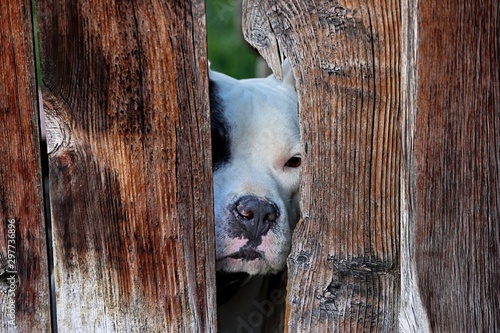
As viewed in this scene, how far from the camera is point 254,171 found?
2760 mm

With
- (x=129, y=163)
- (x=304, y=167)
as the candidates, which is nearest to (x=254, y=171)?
(x=304, y=167)

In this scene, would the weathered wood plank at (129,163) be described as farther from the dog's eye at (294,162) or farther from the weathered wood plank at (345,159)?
the dog's eye at (294,162)

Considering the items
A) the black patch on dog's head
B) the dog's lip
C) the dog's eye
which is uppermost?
the black patch on dog's head

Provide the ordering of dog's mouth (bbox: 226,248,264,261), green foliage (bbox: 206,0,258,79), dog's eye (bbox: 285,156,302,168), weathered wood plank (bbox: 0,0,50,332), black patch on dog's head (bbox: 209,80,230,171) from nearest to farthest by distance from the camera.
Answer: weathered wood plank (bbox: 0,0,50,332) → dog's mouth (bbox: 226,248,264,261) → black patch on dog's head (bbox: 209,80,230,171) → dog's eye (bbox: 285,156,302,168) → green foliage (bbox: 206,0,258,79)

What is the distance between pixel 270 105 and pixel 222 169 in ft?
1.23

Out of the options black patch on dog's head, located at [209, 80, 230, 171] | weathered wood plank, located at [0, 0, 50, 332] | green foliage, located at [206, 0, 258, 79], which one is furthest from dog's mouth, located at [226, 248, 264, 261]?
green foliage, located at [206, 0, 258, 79]

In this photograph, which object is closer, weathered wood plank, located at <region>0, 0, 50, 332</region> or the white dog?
weathered wood plank, located at <region>0, 0, 50, 332</region>

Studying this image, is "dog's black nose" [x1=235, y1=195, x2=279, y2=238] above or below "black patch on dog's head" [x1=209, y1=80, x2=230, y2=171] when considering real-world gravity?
below

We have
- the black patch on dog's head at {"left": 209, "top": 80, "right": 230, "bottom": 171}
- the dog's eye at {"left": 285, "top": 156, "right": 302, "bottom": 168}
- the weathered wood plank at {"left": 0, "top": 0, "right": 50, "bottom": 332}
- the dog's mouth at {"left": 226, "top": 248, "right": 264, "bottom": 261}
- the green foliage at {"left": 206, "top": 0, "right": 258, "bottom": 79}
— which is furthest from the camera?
the green foliage at {"left": 206, "top": 0, "right": 258, "bottom": 79}

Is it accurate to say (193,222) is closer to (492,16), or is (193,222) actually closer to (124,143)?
(124,143)

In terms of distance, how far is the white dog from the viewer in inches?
97.5

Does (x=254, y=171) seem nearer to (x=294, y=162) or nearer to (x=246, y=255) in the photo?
(x=294, y=162)

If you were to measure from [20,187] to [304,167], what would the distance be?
678mm

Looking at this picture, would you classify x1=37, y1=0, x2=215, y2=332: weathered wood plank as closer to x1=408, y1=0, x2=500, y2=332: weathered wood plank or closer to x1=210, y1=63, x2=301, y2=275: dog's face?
x1=408, y1=0, x2=500, y2=332: weathered wood plank
